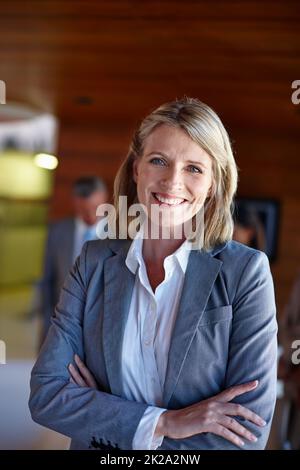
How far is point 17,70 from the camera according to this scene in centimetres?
337

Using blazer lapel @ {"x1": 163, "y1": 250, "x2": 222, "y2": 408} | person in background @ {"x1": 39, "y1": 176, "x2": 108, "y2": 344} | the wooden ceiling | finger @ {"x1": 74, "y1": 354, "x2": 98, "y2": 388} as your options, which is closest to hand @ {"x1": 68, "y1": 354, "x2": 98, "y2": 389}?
finger @ {"x1": 74, "y1": 354, "x2": 98, "y2": 388}

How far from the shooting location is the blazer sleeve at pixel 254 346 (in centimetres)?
90

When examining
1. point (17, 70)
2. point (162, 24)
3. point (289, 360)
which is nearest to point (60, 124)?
point (17, 70)

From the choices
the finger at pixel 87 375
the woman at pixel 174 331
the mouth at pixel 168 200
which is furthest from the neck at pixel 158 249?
the finger at pixel 87 375

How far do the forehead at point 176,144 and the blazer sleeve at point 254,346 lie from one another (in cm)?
21

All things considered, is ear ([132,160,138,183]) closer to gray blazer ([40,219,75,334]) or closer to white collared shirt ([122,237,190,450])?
white collared shirt ([122,237,190,450])

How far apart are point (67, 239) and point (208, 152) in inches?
44.2

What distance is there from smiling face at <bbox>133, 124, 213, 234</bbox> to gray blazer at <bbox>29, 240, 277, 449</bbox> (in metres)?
0.11

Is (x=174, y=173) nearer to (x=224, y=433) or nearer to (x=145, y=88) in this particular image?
(x=224, y=433)

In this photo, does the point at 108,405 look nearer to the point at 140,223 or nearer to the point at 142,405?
the point at 142,405

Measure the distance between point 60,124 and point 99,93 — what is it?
4.14 ft

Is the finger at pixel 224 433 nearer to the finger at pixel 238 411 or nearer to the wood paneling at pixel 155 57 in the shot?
the finger at pixel 238 411

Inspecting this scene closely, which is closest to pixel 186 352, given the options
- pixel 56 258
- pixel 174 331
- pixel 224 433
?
pixel 174 331

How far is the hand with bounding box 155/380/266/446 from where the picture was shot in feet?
2.88
